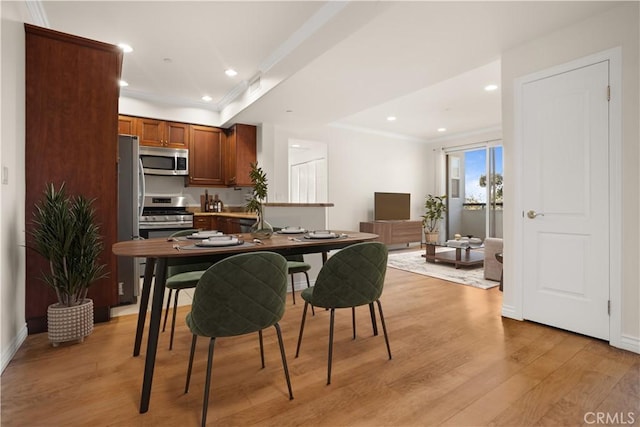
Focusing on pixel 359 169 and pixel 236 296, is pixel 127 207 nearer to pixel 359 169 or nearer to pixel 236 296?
pixel 236 296

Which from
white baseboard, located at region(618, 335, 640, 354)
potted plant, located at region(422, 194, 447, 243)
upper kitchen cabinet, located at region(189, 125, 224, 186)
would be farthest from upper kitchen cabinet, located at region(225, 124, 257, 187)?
white baseboard, located at region(618, 335, 640, 354)

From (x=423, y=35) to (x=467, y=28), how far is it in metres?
0.32

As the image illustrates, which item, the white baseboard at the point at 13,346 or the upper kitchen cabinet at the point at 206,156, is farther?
the upper kitchen cabinet at the point at 206,156

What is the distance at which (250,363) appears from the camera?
204 cm

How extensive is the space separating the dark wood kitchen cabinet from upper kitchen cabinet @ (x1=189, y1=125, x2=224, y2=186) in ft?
8.18

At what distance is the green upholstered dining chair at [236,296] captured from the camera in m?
1.42

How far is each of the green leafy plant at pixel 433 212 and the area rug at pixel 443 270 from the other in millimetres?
1816

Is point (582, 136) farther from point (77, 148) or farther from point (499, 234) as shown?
point (499, 234)

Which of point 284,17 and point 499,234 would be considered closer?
point 284,17

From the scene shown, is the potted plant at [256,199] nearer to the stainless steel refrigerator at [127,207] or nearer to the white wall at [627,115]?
the stainless steel refrigerator at [127,207]

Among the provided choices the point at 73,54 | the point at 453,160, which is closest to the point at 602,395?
the point at 73,54

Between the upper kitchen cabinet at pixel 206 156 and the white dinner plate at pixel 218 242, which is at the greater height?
the upper kitchen cabinet at pixel 206 156

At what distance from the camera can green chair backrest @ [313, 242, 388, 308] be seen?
1830mm

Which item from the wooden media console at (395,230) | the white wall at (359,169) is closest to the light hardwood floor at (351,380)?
the white wall at (359,169)
